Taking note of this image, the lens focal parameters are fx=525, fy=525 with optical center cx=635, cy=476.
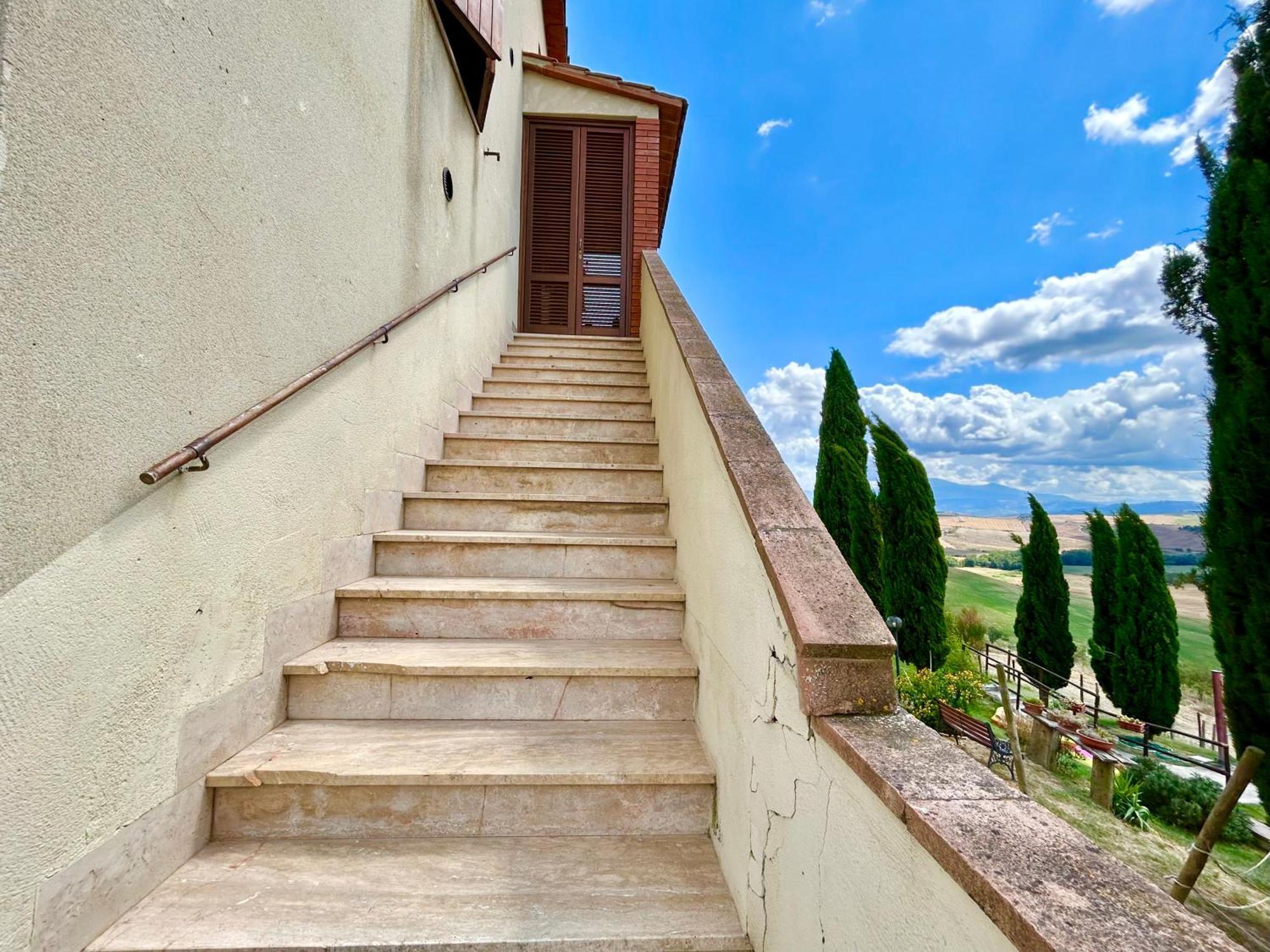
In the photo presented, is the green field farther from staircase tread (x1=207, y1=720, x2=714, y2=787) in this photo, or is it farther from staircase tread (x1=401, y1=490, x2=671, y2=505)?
staircase tread (x1=207, y1=720, x2=714, y2=787)

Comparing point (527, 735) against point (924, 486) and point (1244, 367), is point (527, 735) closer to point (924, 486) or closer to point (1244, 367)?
point (1244, 367)

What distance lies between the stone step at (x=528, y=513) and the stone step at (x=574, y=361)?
5.83ft

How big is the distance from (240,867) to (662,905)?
104 cm

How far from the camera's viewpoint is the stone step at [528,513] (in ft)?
8.34

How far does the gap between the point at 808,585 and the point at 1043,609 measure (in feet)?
37.1

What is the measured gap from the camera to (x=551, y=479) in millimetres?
2791

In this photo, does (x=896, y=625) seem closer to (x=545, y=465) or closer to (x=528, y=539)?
(x=545, y=465)

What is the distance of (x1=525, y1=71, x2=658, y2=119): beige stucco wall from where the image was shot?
5.58m

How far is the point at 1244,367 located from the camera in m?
2.72

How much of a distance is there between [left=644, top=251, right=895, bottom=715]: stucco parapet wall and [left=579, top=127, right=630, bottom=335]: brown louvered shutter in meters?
4.28

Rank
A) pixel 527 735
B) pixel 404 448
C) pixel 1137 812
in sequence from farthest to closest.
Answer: pixel 1137 812 < pixel 404 448 < pixel 527 735

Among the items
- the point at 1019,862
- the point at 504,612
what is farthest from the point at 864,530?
the point at 1019,862

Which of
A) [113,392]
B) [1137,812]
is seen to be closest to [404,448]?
[113,392]

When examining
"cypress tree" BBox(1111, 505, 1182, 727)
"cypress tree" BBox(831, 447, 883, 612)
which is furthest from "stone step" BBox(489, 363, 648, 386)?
"cypress tree" BBox(1111, 505, 1182, 727)
